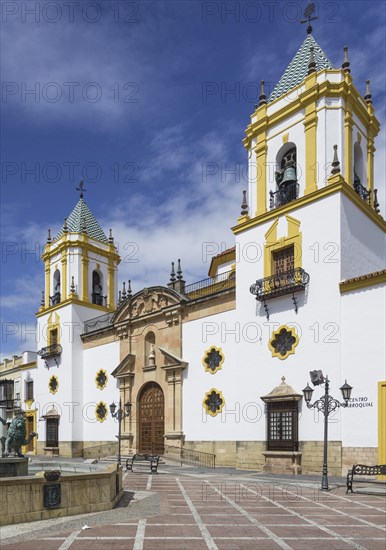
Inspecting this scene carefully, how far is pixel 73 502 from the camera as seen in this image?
10016 mm

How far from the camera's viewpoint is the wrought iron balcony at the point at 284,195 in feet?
67.2

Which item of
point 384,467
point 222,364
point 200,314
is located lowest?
point 384,467

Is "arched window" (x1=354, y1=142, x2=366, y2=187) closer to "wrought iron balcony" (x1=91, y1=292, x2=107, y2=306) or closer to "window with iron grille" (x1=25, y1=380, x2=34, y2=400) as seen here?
"wrought iron balcony" (x1=91, y1=292, x2=107, y2=306)

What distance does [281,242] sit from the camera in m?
20.2

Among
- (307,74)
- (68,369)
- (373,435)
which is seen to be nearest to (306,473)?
(373,435)

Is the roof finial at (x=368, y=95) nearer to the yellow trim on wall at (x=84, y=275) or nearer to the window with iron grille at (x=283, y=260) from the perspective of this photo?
the window with iron grille at (x=283, y=260)

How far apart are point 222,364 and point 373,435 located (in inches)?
303

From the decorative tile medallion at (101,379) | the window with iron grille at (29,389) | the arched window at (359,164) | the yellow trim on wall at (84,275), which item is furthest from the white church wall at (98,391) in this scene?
the arched window at (359,164)

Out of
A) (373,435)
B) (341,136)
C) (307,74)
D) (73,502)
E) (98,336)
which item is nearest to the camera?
(73,502)

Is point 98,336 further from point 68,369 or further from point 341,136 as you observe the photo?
point 341,136

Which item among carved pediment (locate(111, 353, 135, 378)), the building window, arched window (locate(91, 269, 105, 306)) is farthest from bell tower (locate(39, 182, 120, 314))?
the building window

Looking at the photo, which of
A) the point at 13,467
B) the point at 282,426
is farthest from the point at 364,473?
the point at 13,467

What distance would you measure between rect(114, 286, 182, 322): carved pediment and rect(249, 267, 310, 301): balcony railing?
18.7 feet

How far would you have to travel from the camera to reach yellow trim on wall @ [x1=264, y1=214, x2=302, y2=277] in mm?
19562
